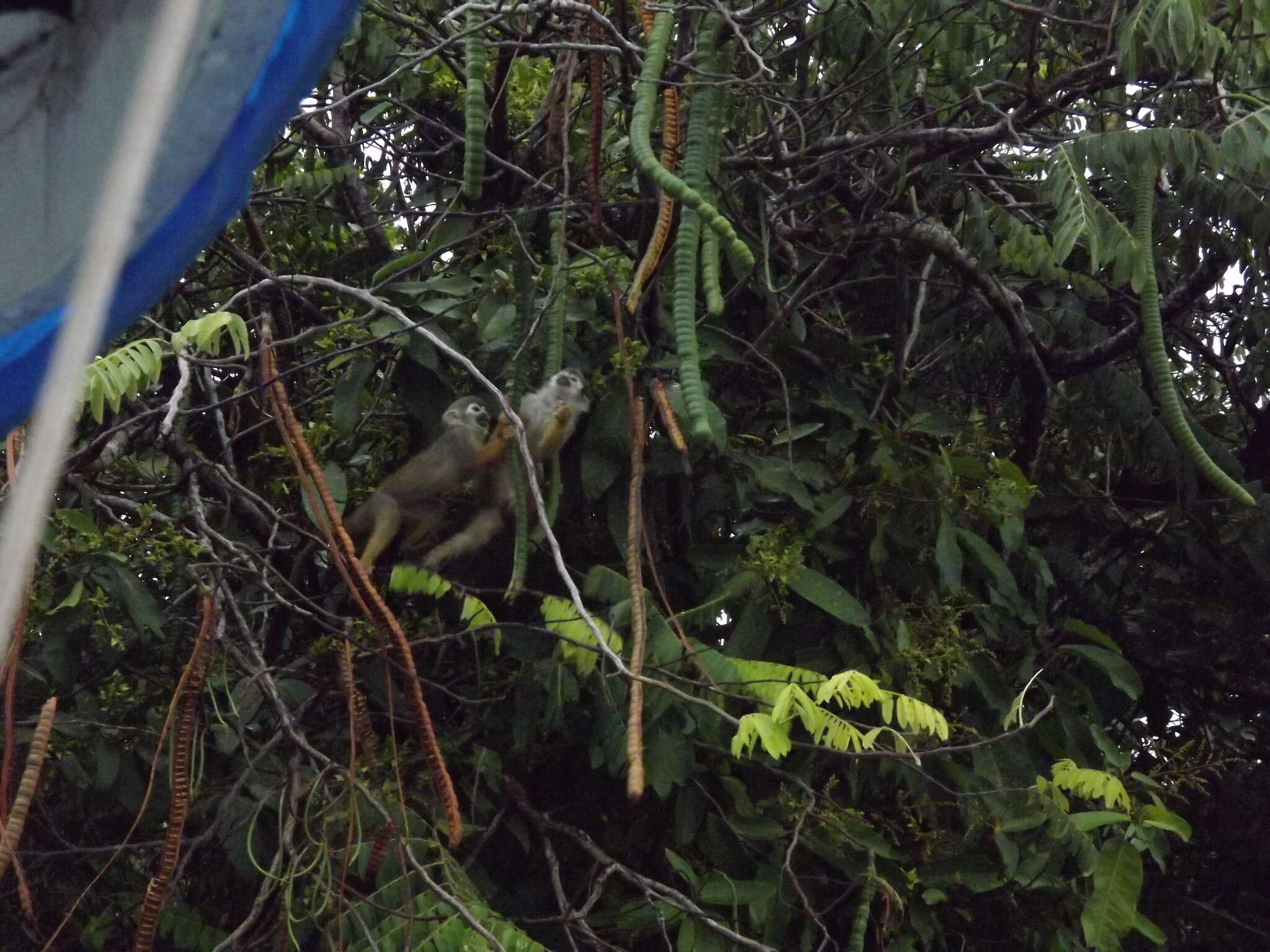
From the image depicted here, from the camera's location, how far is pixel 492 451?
152 inches

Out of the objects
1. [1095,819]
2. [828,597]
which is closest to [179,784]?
[828,597]

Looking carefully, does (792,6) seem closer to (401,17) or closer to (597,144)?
(597,144)

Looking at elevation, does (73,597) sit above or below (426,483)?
above

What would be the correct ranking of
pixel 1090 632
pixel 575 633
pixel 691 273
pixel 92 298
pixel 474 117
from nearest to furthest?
pixel 92 298
pixel 691 273
pixel 474 117
pixel 575 633
pixel 1090 632

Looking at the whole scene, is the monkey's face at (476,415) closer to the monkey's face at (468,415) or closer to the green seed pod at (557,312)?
the monkey's face at (468,415)

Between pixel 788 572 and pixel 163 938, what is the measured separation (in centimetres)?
181

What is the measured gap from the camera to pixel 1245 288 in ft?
14.6

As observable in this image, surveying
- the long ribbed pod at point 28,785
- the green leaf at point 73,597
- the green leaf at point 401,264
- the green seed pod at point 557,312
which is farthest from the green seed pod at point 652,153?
the green leaf at point 73,597

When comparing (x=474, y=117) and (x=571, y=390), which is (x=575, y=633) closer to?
(x=571, y=390)

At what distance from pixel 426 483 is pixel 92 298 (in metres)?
3.25

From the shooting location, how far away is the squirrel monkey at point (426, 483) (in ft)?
12.6

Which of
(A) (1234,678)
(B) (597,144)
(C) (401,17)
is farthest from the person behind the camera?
(A) (1234,678)

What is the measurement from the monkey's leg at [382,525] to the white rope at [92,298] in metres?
3.22

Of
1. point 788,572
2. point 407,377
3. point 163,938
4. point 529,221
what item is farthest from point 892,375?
point 163,938
